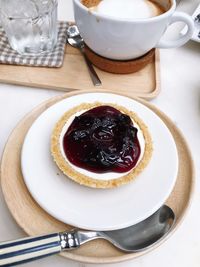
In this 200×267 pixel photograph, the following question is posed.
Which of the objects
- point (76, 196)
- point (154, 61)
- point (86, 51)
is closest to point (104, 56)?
point (86, 51)

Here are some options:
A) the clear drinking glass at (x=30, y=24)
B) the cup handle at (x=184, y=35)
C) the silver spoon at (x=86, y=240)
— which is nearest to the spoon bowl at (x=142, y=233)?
the silver spoon at (x=86, y=240)

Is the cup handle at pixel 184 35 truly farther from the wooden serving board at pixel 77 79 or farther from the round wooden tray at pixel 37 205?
the round wooden tray at pixel 37 205

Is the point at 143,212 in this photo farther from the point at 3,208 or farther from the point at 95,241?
the point at 3,208

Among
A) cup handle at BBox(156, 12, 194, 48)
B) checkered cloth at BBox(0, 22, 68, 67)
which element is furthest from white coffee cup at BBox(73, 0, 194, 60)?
checkered cloth at BBox(0, 22, 68, 67)

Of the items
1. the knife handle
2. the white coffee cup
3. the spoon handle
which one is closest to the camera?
the knife handle

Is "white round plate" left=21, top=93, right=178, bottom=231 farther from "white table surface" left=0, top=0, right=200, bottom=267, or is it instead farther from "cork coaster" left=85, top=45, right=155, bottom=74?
"cork coaster" left=85, top=45, right=155, bottom=74

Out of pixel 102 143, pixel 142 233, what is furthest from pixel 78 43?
pixel 142 233

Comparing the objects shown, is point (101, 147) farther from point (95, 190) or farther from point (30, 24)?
point (30, 24)
